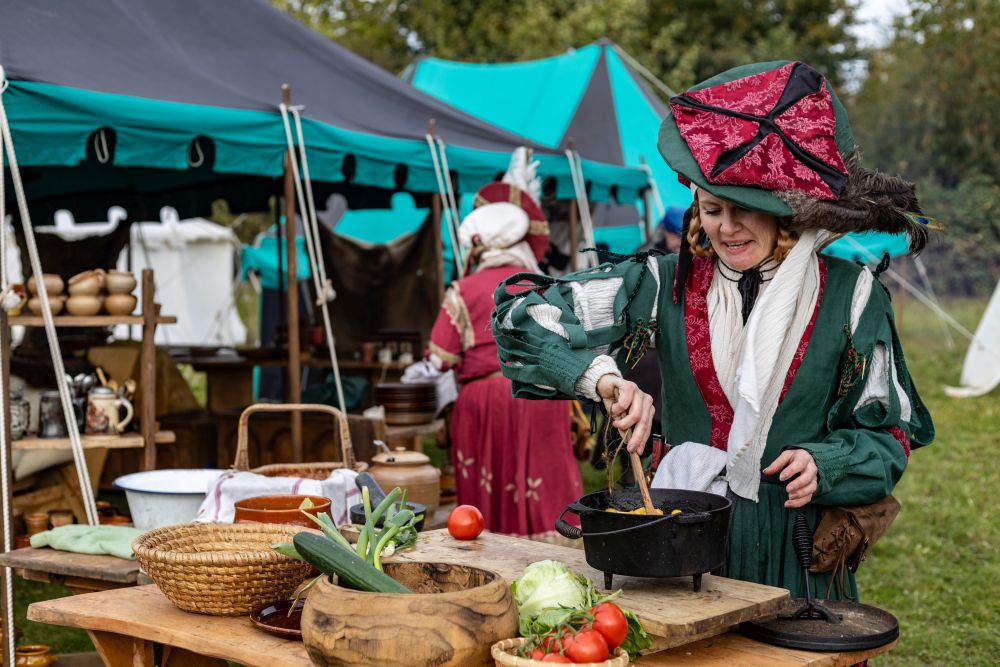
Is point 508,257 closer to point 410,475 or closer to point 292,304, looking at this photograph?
point 292,304

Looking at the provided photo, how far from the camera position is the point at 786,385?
7.34 feet

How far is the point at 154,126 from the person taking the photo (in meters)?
4.86

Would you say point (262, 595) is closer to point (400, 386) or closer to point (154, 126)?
point (154, 126)

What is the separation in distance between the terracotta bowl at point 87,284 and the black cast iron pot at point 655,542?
10.5 ft

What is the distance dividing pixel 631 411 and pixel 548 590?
0.35 meters

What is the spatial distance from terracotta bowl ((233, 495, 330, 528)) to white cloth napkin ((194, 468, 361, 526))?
27cm

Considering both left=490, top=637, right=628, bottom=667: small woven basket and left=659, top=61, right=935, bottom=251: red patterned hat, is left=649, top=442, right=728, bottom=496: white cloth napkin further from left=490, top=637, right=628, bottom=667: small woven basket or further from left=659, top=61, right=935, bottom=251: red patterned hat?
left=490, top=637, right=628, bottom=667: small woven basket

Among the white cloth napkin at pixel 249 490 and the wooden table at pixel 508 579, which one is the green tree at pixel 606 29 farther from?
the wooden table at pixel 508 579

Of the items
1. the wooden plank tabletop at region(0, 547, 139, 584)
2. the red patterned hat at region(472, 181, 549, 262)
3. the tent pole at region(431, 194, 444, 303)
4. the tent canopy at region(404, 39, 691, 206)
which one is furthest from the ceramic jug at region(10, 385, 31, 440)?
the tent canopy at region(404, 39, 691, 206)

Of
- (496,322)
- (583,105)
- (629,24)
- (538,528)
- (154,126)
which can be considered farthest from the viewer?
(629,24)

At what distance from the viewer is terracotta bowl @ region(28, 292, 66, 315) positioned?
14.7 ft

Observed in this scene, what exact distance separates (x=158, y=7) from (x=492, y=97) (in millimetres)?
5978

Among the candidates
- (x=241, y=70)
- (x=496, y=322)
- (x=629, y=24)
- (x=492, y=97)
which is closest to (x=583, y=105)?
(x=492, y=97)

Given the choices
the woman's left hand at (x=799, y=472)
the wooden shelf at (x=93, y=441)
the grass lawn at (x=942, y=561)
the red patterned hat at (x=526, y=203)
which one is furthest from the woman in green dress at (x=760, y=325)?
the red patterned hat at (x=526, y=203)
